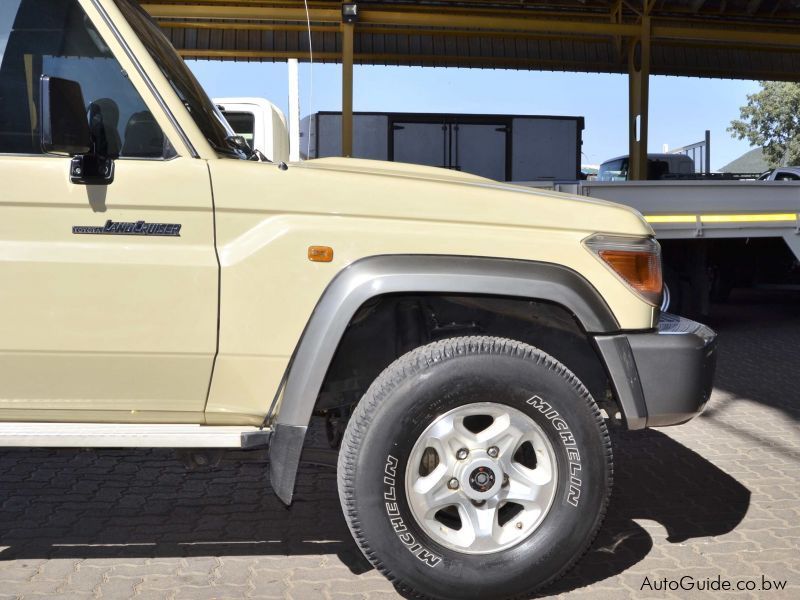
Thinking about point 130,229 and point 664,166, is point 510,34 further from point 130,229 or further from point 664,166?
point 130,229

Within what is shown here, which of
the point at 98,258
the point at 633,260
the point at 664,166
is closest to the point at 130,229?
the point at 98,258

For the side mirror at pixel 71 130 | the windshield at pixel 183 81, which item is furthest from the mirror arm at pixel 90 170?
the windshield at pixel 183 81

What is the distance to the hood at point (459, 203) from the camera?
10.5 feet

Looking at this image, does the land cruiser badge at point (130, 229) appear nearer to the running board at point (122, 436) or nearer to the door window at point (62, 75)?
the door window at point (62, 75)

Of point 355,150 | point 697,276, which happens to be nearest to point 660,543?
point 697,276

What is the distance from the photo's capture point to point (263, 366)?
3182mm

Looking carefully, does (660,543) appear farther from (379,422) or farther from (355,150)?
(355,150)

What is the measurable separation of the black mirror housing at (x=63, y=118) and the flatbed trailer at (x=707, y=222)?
613 centimetres

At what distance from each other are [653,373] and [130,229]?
1871 millimetres

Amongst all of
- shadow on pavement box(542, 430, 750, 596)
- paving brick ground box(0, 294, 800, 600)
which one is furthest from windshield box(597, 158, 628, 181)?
shadow on pavement box(542, 430, 750, 596)

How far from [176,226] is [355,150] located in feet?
52.5

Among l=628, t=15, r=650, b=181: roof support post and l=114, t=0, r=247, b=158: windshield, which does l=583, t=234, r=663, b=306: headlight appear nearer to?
l=114, t=0, r=247, b=158: windshield

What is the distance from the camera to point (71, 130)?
9.67 ft

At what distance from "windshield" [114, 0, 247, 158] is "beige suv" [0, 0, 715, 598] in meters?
0.05
